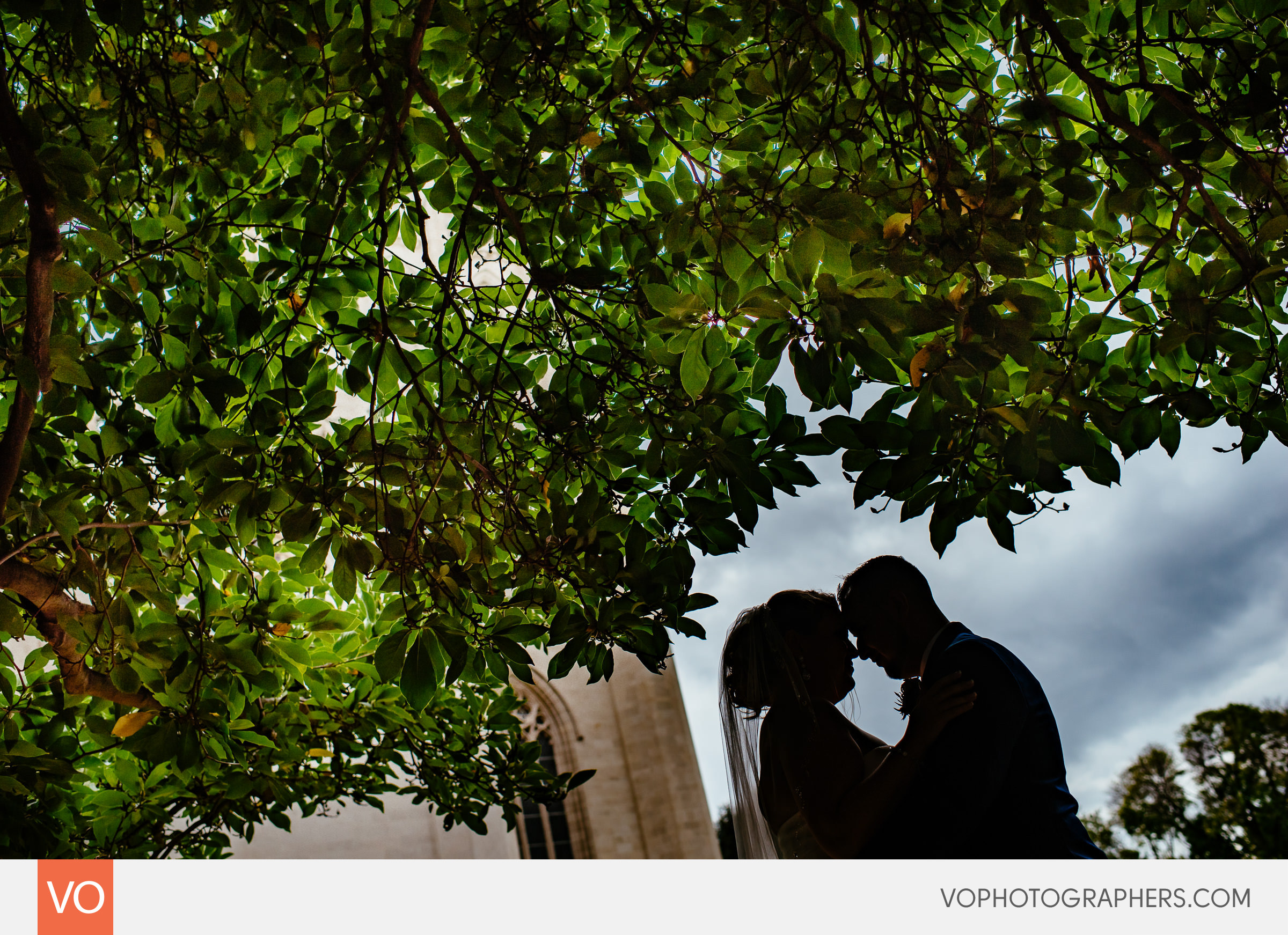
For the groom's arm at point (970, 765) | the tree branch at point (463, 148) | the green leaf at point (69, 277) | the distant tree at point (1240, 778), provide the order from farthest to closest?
the distant tree at point (1240, 778)
the tree branch at point (463, 148)
the green leaf at point (69, 277)
the groom's arm at point (970, 765)

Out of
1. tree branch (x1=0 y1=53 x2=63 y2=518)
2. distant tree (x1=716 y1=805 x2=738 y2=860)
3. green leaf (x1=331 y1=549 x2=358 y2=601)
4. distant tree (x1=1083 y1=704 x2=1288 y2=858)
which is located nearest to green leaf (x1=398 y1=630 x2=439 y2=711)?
green leaf (x1=331 y1=549 x2=358 y2=601)

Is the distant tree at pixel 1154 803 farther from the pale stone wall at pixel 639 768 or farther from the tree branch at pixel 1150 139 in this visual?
the tree branch at pixel 1150 139

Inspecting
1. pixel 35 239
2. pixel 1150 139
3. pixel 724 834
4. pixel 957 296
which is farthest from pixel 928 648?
pixel 724 834

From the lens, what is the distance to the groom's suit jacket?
125cm

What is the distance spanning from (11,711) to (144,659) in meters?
0.74

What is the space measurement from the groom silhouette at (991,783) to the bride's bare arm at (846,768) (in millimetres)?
22

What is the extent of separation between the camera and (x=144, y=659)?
79.6 inches

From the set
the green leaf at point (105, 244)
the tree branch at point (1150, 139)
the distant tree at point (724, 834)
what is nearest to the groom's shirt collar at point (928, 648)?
the tree branch at point (1150, 139)

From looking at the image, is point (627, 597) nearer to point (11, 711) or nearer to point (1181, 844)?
point (11, 711)

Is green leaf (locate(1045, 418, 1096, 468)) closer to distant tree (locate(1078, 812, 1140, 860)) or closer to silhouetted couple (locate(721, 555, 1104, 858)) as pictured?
silhouetted couple (locate(721, 555, 1104, 858))
